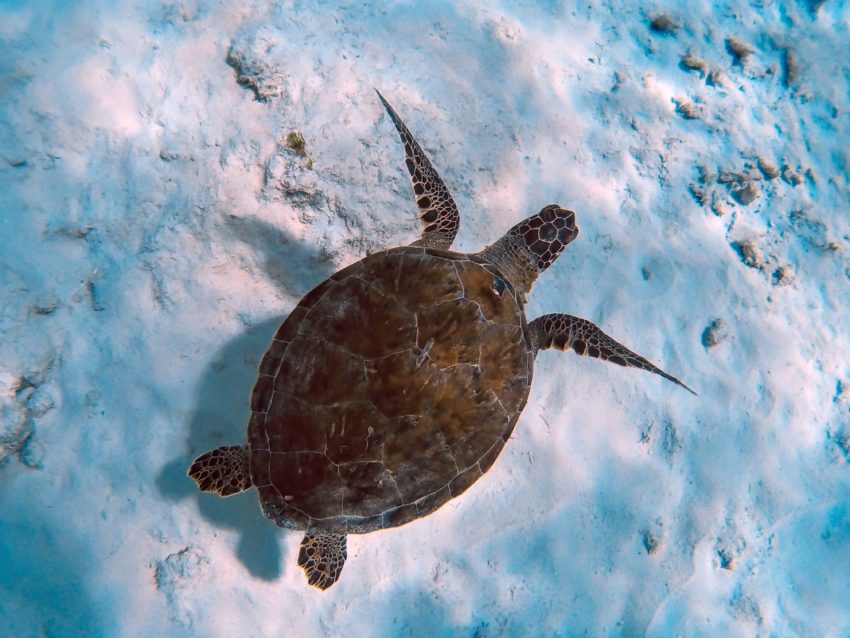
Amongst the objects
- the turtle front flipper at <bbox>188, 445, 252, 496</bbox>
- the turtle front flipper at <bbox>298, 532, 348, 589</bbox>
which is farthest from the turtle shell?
the turtle front flipper at <bbox>298, 532, 348, 589</bbox>

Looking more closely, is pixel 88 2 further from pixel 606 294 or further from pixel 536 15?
pixel 606 294

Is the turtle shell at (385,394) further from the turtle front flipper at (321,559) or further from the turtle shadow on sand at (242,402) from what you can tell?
the turtle shadow on sand at (242,402)

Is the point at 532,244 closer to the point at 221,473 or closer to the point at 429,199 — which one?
the point at 429,199

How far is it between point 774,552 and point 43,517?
5.78 m

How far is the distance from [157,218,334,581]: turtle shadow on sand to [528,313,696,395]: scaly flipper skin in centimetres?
168

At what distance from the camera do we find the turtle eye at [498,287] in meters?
3.02

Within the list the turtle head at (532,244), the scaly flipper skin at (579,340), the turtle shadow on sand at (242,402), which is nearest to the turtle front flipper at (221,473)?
the turtle shadow on sand at (242,402)

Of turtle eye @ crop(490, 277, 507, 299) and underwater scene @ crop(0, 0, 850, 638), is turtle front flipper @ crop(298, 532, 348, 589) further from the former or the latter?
turtle eye @ crop(490, 277, 507, 299)

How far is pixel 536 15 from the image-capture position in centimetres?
476

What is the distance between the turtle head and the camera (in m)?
3.64

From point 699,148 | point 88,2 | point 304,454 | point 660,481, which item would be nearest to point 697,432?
point 660,481

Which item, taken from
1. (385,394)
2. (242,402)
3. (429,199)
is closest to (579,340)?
(429,199)

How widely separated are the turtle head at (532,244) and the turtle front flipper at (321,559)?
2.20 metres

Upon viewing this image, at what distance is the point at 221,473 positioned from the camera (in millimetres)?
2807
